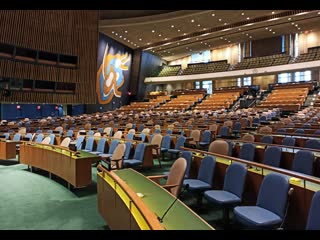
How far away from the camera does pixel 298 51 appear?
72.6 feet

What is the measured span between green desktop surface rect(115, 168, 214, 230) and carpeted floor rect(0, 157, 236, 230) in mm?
734

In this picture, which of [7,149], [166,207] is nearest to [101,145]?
[7,149]

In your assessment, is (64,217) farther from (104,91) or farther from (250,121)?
(104,91)

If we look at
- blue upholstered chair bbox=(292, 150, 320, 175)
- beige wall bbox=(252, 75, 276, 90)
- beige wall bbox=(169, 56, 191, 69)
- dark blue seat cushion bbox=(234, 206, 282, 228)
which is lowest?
dark blue seat cushion bbox=(234, 206, 282, 228)

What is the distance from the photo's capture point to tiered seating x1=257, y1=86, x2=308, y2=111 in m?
15.2

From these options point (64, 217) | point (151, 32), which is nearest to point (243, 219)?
point (64, 217)

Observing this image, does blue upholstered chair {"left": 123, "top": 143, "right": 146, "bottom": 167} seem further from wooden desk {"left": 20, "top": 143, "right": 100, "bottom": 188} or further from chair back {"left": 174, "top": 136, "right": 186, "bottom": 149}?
chair back {"left": 174, "top": 136, "right": 186, "bottom": 149}

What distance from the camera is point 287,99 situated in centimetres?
1630

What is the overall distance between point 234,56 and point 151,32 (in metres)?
8.89

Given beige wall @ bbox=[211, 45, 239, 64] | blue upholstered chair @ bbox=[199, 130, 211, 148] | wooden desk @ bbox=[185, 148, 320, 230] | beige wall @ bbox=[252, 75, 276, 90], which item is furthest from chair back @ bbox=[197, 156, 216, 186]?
beige wall @ bbox=[211, 45, 239, 64]

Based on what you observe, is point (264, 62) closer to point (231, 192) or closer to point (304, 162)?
point (304, 162)

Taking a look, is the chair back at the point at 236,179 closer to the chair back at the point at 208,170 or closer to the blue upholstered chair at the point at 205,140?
the chair back at the point at 208,170

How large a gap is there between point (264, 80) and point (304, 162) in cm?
2148

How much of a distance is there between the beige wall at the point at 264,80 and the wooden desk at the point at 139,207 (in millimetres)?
22130
